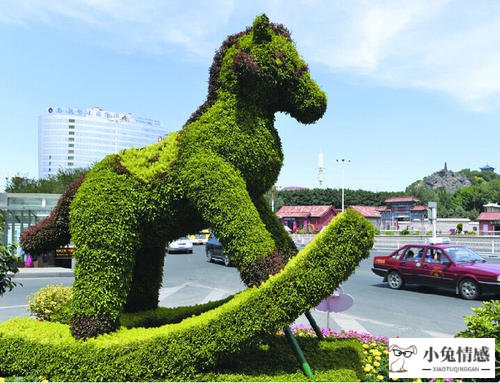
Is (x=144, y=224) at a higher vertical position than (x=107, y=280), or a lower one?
higher

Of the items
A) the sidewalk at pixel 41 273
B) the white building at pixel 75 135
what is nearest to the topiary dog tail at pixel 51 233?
the sidewalk at pixel 41 273

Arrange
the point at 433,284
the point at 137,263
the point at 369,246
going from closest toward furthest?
the point at 369,246 → the point at 137,263 → the point at 433,284

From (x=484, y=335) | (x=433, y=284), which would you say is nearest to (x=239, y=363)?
(x=484, y=335)

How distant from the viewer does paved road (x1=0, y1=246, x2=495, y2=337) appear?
891 cm

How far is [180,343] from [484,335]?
3438 millimetres

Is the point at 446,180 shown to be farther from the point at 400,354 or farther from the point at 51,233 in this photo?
the point at 51,233

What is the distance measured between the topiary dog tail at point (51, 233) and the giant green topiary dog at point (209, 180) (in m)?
0.55

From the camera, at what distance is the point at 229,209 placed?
15.3 feet

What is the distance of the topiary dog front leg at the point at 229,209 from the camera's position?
181 inches

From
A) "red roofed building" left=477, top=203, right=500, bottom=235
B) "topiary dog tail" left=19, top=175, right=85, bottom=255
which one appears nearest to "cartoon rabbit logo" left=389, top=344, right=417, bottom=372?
"topiary dog tail" left=19, top=175, right=85, bottom=255

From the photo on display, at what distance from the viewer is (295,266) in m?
4.51

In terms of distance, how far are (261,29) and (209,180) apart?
6.05ft

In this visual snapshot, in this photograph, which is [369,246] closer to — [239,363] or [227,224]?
[227,224]

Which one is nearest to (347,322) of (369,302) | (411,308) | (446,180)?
(411,308)
